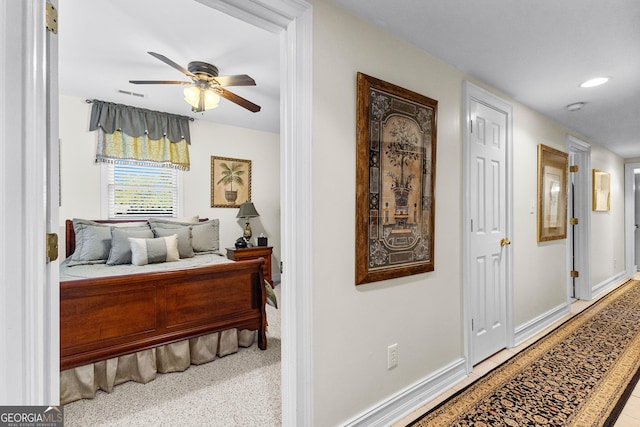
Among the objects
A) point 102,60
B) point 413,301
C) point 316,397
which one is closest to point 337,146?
point 413,301

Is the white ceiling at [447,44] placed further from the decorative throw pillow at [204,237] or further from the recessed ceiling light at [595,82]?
the decorative throw pillow at [204,237]

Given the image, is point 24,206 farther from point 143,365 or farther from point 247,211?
point 247,211

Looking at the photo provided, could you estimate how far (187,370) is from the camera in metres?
2.37

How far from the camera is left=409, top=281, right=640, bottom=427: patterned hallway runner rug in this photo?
5.86ft

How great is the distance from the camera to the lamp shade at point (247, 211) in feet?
15.2

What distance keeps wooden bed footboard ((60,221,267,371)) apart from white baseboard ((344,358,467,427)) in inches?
52.8

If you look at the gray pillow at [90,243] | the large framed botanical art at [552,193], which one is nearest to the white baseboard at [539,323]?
the large framed botanical art at [552,193]

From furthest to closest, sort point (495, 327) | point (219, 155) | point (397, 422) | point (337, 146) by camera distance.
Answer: point (219, 155), point (495, 327), point (397, 422), point (337, 146)

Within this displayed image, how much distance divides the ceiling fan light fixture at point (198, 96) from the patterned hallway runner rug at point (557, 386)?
3.01m

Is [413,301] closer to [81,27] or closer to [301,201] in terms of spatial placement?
[301,201]

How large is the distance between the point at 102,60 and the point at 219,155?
2099 millimetres

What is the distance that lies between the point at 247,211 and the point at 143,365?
9.03 feet

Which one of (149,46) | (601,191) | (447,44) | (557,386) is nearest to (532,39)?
(447,44)

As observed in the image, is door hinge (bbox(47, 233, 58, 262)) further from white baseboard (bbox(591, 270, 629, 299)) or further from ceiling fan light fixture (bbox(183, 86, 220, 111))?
white baseboard (bbox(591, 270, 629, 299))
